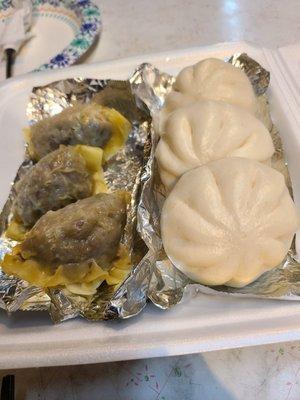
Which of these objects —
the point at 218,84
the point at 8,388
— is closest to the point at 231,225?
the point at 218,84

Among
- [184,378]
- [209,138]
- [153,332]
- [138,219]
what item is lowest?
[184,378]

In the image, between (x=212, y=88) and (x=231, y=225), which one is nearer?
(x=231, y=225)

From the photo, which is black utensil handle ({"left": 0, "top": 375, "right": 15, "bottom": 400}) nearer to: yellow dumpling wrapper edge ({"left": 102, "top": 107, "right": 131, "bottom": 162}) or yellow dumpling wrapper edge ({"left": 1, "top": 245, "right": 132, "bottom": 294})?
yellow dumpling wrapper edge ({"left": 1, "top": 245, "right": 132, "bottom": 294})

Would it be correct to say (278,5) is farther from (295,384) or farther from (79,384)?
(79,384)

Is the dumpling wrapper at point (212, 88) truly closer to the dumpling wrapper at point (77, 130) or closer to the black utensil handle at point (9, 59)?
the dumpling wrapper at point (77, 130)

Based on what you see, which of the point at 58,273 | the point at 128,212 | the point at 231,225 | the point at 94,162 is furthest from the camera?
the point at 94,162

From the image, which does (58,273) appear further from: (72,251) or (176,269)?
(176,269)

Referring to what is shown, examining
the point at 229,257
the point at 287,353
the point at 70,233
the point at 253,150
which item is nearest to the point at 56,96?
the point at 70,233
